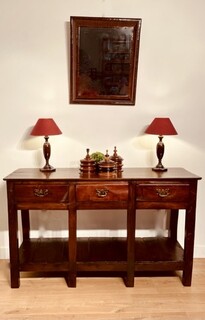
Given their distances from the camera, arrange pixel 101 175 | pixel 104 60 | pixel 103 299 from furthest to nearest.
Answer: pixel 104 60, pixel 101 175, pixel 103 299

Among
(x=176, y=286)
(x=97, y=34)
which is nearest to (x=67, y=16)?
(x=97, y=34)

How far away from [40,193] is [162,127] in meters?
1.06

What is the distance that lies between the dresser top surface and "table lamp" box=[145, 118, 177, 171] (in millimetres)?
125

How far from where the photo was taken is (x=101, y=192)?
1.97 meters

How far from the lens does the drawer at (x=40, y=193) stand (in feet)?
6.40

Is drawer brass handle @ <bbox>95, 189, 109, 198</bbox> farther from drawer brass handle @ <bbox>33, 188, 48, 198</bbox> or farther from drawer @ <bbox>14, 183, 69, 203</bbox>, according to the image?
drawer brass handle @ <bbox>33, 188, 48, 198</bbox>

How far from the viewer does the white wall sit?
2.28 m

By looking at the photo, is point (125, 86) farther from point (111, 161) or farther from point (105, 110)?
point (111, 161)

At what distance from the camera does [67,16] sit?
2273 millimetres

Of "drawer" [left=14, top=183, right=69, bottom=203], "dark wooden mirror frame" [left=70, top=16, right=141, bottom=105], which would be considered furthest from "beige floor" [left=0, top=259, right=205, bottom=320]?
"dark wooden mirror frame" [left=70, top=16, right=141, bottom=105]

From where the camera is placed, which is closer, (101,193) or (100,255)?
(101,193)

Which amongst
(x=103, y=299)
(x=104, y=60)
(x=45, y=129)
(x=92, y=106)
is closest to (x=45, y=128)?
(x=45, y=129)

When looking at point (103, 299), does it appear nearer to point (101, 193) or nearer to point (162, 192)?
point (101, 193)

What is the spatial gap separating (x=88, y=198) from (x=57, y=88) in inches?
38.8
